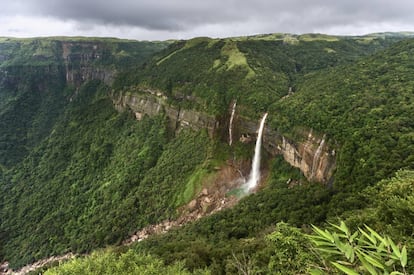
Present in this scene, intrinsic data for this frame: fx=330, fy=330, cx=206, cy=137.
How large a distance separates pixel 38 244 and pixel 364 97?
7853 centimetres

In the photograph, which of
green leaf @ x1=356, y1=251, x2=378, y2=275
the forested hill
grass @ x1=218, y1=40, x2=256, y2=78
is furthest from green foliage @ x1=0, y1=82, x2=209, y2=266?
green leaf @ x1=356, y1=251, x2=378, y2=275

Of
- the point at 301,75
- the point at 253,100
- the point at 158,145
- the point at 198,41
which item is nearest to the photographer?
the point at 253,100

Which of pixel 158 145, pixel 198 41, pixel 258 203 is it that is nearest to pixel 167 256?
pixel 258 203

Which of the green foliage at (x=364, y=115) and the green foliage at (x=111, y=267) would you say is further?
the green foliage at (x=364, y=115)

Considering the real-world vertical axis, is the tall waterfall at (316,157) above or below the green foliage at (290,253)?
below

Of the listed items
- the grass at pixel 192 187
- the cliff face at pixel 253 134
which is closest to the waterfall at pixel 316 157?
the cliff face at pixel 253 134

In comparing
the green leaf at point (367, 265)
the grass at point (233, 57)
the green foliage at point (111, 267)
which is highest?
the grass at point (233, 57)

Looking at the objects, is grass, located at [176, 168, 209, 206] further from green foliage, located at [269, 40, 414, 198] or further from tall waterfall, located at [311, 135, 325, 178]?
tall waterfall, located at [311, 135, 325, 178]

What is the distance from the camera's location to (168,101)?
94438 mm

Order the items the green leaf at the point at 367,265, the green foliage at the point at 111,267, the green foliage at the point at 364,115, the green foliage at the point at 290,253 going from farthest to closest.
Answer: the green foliage at the point at 364,115 → the green foliage at the point at 111,267 → the green foliage at the point at 290,253 → the green leaf at the point at 367,265

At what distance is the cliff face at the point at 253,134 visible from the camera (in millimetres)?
53906

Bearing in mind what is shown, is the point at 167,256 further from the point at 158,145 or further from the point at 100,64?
the point at 100,64

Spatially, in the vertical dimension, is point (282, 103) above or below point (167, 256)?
above

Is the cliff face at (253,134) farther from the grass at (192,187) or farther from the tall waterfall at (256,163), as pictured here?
the grass at (192,187)
